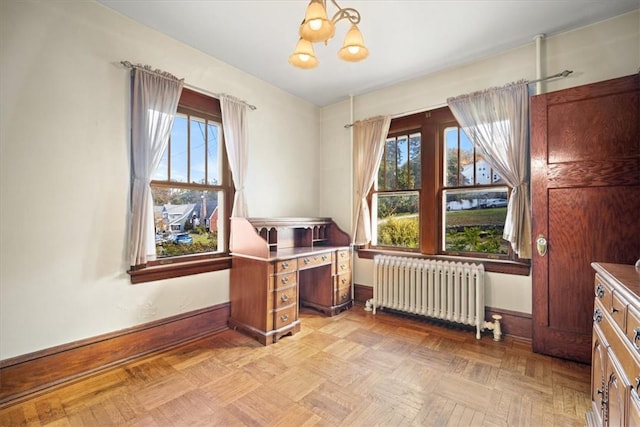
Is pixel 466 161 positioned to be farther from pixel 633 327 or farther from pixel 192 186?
pixel 192 186

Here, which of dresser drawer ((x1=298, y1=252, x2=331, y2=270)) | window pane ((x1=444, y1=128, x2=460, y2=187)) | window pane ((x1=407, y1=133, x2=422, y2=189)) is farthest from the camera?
window pane ((x1=407, y1=133, x2=422, y2=189))

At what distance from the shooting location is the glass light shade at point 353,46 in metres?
1.77

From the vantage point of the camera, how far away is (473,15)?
241 centimetres

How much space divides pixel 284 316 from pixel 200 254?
1.09 meters

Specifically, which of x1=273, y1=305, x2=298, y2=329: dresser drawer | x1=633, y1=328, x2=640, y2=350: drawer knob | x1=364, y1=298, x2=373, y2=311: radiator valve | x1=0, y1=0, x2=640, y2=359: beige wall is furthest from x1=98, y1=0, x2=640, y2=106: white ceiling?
x1=364, y1=298, x2=373, y2=311: radiator valve

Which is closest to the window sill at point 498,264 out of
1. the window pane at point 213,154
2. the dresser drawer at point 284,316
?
the dresser drawer at point 284,316

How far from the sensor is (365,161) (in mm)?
3801

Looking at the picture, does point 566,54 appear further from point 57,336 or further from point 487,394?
point 57,336

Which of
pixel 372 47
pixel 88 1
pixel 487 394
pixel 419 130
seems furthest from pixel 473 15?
pixel 88 1

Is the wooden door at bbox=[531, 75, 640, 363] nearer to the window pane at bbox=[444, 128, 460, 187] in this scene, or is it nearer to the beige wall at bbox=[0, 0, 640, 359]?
the beige wall at bbox=[0, 0, 640, 359]

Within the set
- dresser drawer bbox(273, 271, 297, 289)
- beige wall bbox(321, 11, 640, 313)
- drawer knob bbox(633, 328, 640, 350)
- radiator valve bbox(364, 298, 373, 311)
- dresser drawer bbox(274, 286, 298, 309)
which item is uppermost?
beige wall bbox(321, 11, 640, 313)

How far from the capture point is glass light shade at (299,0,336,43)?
1.51 meters

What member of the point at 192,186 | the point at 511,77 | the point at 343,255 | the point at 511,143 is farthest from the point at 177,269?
the point at 511,77

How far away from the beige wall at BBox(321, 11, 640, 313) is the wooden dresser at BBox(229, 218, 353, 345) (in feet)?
1.82
